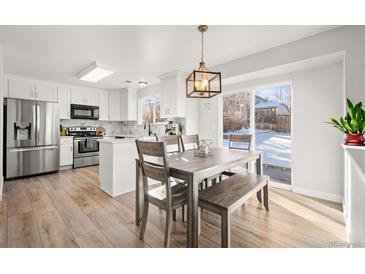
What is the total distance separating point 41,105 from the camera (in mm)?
3844

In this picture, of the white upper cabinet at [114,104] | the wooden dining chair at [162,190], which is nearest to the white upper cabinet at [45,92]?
the white upper cabinet at [114,104]

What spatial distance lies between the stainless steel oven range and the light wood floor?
5.81 feet

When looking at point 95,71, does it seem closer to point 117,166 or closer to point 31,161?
point 117,166

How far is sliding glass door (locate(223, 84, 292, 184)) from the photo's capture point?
9.87 ft

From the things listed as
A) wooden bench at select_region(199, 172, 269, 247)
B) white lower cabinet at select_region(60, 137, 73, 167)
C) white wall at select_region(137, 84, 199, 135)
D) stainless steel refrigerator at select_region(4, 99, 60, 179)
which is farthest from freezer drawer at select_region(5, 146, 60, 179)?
wooden bench at select_region(199, 172, 269, 247)

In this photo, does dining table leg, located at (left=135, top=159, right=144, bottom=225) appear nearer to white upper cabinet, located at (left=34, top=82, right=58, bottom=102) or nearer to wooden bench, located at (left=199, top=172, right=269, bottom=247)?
wooden bench, located at (left=199, top=172, right=269, bottom=247)

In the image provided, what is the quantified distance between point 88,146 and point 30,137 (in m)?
1.27

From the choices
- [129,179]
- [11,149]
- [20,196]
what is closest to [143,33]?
[129,179]

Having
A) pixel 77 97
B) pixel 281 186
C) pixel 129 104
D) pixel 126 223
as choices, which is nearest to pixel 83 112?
pixel 77 97

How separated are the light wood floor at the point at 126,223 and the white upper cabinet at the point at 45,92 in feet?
7.99
